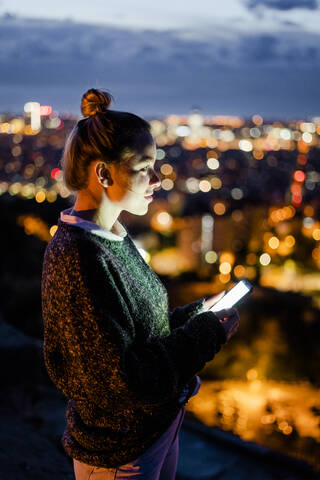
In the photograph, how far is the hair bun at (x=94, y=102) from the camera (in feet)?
3.51

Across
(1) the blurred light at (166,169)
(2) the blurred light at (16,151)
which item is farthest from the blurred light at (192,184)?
(2) the blurred light at (16,151)

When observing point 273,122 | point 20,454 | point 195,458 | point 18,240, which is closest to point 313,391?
point 18,240

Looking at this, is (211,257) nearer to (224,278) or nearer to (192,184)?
(224,278)

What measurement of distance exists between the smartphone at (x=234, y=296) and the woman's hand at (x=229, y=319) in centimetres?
4

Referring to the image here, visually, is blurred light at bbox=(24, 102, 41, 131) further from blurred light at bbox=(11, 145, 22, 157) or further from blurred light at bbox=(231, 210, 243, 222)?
blurred light at bbox=(231, 210, 243, 222)

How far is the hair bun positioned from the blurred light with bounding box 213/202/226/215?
2736cm

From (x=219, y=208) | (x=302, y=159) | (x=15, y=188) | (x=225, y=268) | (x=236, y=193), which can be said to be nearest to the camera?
(x=225, y=268)

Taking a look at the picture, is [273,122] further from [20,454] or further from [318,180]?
[20,454]

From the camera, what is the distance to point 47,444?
107 inches

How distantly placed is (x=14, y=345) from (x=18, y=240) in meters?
8.96

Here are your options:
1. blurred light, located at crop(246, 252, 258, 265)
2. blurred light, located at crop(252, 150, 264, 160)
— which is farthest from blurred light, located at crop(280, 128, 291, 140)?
blurred light, located at crop(246, 252, 258, 265)

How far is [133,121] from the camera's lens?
1045 millimetres

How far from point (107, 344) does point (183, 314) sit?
44 centimetres

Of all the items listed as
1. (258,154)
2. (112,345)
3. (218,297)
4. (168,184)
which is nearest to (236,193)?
(168,184)
